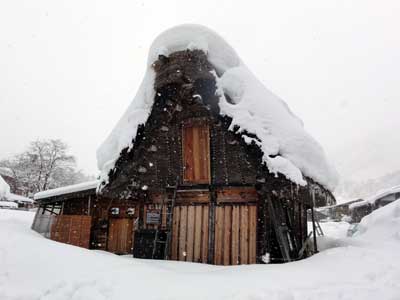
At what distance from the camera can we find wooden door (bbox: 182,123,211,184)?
955 centimetres

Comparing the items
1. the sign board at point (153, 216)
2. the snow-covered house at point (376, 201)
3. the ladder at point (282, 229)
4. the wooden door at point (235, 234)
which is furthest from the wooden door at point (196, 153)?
the snow-covered house at point (376, 201)

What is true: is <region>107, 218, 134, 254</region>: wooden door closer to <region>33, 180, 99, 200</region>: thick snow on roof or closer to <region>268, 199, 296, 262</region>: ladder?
<region>33, 180, 99, 200</region>: thick snow on roof

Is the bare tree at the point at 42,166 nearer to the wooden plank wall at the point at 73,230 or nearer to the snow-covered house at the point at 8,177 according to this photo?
the snow-covered house at the point at 8,177

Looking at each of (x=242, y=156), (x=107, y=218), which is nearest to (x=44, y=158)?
(x=107, y=218)

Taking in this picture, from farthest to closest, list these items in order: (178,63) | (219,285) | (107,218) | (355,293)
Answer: (107,218), (178,63), (219,285), (355,293)

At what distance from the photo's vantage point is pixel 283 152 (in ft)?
26.5

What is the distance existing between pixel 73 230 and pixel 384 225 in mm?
14799

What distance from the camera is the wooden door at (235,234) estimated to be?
871cm

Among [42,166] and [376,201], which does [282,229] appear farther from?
[42,166]

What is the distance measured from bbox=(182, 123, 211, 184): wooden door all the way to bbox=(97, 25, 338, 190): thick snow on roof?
1.32 metres

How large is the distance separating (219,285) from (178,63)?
579 cm

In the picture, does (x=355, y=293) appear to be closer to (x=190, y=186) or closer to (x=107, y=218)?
(x=190, y=186)

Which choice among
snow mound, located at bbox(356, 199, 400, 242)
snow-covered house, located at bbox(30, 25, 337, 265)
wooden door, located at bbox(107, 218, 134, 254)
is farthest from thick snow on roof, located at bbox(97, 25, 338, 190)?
wooden door, located at bbox(107, 218, 134, 254)

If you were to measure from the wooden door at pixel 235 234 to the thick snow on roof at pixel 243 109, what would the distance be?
1.87 metres
